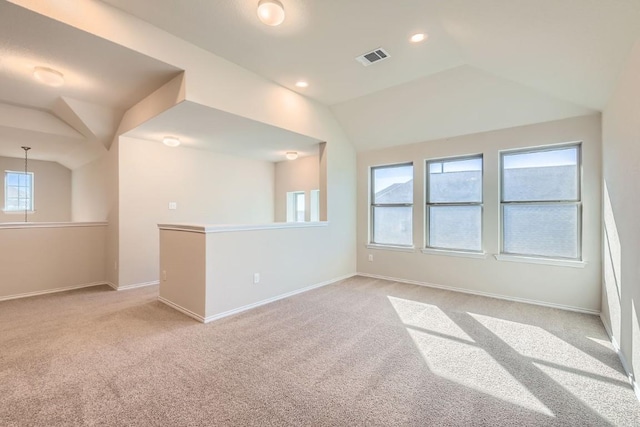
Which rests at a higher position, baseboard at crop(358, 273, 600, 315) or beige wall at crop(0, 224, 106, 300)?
beige wall at crop(0, 224, 106, 300)

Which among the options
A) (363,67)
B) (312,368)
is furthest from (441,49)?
(312,368)

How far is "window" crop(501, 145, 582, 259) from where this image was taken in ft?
11.8

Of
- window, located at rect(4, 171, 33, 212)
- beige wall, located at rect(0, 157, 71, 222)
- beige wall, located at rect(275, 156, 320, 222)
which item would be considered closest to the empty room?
beige wall, located at rect(275, 156, 320, 222)

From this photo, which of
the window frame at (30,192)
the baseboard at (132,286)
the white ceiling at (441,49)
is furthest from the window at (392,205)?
the window frame at (30,192)

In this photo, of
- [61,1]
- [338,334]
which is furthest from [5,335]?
[338,334]

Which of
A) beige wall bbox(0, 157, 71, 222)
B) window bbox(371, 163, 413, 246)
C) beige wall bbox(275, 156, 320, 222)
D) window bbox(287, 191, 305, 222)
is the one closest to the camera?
window bbox(371, 163, 413, 246)

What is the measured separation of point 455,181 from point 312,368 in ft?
12.1

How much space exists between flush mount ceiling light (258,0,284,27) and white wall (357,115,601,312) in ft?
10.5

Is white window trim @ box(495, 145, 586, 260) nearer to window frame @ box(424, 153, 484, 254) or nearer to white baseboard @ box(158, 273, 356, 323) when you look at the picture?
window frame @ box(424, 153, 484, 254)

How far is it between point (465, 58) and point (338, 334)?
3449 mm

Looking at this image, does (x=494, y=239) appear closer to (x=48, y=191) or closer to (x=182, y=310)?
(x=182, y=310)

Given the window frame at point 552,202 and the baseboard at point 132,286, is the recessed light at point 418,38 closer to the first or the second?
the window frame at point 552,202

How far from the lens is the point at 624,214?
2.28 metres

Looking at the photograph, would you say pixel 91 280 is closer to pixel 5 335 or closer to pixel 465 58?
pixel 5 335
